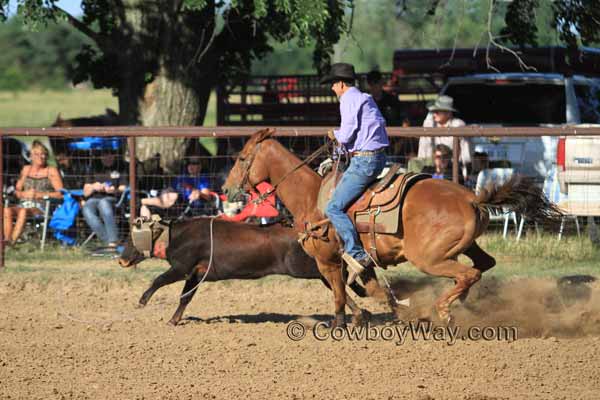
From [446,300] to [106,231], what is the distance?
5492 mm

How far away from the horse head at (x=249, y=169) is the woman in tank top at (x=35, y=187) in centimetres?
445

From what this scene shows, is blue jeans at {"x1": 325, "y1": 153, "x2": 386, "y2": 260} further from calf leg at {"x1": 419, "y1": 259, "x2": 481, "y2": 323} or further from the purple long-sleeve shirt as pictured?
calf leg at {"x1": 419, "y1": 259, "x2": 481, "y2": 323}

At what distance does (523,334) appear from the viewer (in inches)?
329

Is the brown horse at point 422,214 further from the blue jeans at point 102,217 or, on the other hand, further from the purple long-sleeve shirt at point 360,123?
the blue jeans at point 102,217

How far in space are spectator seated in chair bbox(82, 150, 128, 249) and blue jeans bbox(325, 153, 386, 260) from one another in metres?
4.59

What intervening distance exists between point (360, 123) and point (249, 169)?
120 centimetres

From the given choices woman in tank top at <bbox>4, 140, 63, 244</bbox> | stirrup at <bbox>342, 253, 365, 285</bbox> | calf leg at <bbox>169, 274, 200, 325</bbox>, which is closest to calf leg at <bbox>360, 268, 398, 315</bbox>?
stirrup at <bbox>342, 253, 365, 285</bbox>

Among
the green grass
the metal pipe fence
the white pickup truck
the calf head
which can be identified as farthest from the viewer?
the green grass

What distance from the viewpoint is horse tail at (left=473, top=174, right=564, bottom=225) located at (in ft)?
25.9

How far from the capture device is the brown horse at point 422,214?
782 centimetres

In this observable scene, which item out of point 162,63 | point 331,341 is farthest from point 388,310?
point 162,63

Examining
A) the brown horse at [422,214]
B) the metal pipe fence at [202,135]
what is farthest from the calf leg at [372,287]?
the metal pipe fence at [202,135]

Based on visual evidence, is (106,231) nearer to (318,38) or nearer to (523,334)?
(318,38)

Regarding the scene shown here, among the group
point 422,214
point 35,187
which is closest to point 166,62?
point 35,187
